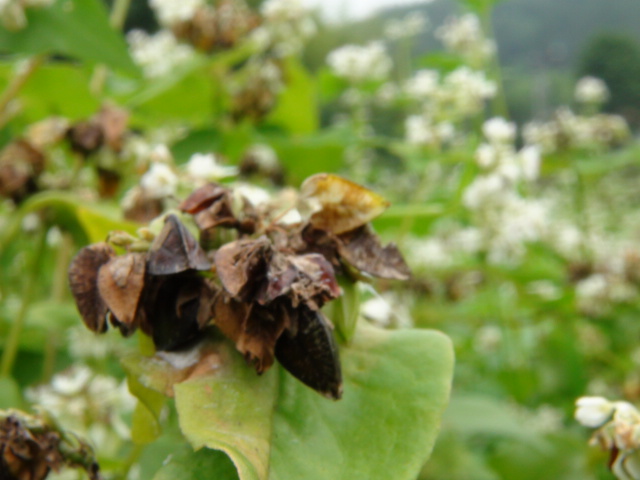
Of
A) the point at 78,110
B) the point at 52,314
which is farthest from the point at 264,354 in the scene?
the point at 78,110

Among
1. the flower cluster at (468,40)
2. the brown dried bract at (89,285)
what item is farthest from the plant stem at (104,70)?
the brown dried bract at (89,285)

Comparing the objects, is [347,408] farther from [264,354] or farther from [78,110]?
[78,110]

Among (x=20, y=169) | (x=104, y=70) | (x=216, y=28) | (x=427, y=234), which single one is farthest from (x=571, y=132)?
(x=20, y=169)

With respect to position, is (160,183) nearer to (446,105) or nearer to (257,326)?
(257,326)

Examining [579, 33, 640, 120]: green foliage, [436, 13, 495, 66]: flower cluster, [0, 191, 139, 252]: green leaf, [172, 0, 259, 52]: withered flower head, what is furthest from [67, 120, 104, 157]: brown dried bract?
[579, 33, 640, 120]: green foliage

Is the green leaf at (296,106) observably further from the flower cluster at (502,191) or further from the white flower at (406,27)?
the white flower at (406,27)

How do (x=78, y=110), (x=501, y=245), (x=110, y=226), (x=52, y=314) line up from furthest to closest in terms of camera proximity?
(x=501, y=245) → (x=78, y=110) → (x=52, y=314) → (x=110, y=226)

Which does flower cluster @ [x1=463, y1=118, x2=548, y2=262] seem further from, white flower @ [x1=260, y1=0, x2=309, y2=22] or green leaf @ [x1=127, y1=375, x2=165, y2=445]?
green leaf @ [x1=127, y1=375, x2=165, y2=445]
